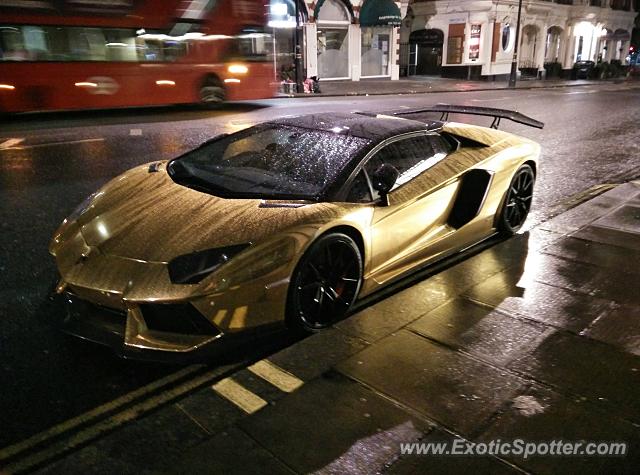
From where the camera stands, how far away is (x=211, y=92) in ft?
51.8

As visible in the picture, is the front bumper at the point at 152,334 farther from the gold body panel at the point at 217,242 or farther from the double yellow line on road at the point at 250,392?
the double yellow line on road at the point at 250,392

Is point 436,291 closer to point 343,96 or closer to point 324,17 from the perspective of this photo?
point 343,96

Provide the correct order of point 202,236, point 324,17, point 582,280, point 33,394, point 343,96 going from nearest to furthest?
point 33,394
point 202,236
point 582,280
point 343,96
point 324,17

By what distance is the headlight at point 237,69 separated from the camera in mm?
15912

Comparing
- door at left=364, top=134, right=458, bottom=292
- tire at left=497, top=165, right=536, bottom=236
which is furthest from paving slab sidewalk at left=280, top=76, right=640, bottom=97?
door at left=364, top=134, right=458, bottom=292

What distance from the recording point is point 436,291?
4.03m

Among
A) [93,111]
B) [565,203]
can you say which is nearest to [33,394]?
[565,203]

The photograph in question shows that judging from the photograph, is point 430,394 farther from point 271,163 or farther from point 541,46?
point 541,46

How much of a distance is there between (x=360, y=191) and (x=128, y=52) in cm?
1200

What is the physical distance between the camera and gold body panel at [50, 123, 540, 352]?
296cm

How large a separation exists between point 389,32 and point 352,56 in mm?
3288

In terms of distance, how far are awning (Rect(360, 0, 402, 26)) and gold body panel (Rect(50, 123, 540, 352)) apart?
93.1 ft

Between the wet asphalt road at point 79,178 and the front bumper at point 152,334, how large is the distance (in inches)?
9.5

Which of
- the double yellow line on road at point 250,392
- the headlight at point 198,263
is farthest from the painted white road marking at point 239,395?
the headlight at point 198,263
